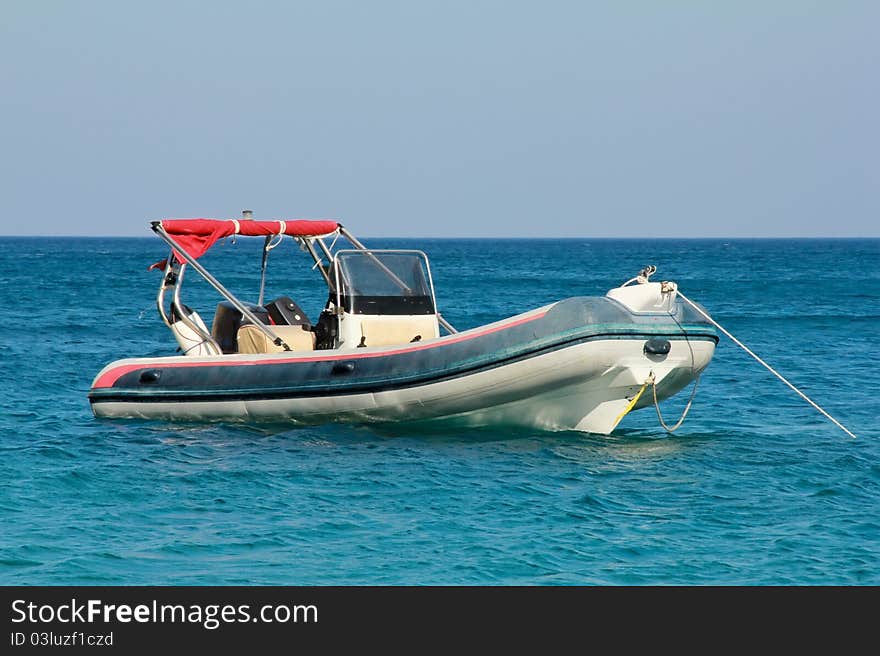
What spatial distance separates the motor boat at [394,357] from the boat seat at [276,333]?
0.7 inches

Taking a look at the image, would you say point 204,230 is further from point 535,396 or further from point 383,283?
point 535,396

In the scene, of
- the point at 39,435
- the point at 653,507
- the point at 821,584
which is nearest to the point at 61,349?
the point at 39,435

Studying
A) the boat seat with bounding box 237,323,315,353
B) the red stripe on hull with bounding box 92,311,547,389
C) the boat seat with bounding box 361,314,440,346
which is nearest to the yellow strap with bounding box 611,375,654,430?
the red stripe on hull with bounding box 92,311,547,389

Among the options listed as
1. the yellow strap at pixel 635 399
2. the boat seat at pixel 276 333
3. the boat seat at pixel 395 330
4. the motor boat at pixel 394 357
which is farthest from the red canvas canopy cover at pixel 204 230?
the yellow strap at pixel 635 399

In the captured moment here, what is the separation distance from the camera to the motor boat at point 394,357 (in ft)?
41.2

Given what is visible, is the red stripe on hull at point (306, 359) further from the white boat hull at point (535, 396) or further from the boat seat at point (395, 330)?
the boat seat at point (395, 330)

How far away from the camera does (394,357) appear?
1324cm

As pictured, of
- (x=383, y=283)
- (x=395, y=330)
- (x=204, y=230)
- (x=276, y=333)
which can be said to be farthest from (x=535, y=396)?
(x=204, y=230)

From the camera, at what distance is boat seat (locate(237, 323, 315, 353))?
14.6 meters

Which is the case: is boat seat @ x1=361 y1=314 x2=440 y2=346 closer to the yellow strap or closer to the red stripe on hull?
the red stripe on hull

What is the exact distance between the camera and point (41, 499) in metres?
11.3

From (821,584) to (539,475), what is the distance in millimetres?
3463

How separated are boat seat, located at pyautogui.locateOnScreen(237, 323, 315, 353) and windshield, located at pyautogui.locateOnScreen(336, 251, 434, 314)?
73cm

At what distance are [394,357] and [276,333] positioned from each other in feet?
6.52
